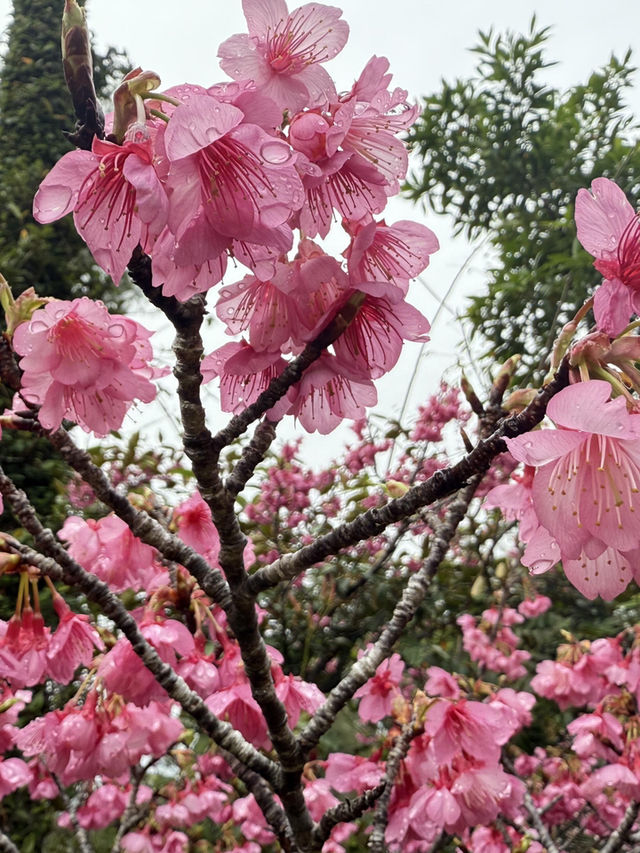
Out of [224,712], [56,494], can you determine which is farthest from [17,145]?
[224,712]

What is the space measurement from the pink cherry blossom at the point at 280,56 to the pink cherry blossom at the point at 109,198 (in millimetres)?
133

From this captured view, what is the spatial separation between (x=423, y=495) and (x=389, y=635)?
23.1 inches

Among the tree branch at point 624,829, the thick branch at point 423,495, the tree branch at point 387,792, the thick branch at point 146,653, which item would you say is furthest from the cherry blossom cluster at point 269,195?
the tree branch at point 624,829

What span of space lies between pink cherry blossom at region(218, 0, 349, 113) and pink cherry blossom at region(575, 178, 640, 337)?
0.85 ft

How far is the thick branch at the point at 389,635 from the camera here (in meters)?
0.99

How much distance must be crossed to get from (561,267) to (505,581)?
151 cm

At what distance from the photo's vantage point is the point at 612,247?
541 millimetres

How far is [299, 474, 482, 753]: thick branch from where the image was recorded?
0.99 m

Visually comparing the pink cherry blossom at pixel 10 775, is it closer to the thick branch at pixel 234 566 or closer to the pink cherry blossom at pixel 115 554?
the pink cherry blossom at pixel 115 554

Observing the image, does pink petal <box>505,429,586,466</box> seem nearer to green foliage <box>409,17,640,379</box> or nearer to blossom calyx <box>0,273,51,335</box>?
blossom calyx <box>0,273,51,335</box>

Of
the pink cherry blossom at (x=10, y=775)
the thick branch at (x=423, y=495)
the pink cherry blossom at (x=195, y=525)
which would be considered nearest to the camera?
the thick branch at (x=423, y=495)

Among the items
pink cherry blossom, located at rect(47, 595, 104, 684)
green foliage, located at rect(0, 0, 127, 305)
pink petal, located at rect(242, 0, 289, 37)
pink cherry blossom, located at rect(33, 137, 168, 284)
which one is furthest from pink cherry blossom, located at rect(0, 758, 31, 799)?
green foliage, located at rect(0, 0, 127, 305)

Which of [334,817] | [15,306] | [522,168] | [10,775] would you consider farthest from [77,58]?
[522,168]

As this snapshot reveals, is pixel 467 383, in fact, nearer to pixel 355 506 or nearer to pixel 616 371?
pixel 616 371
